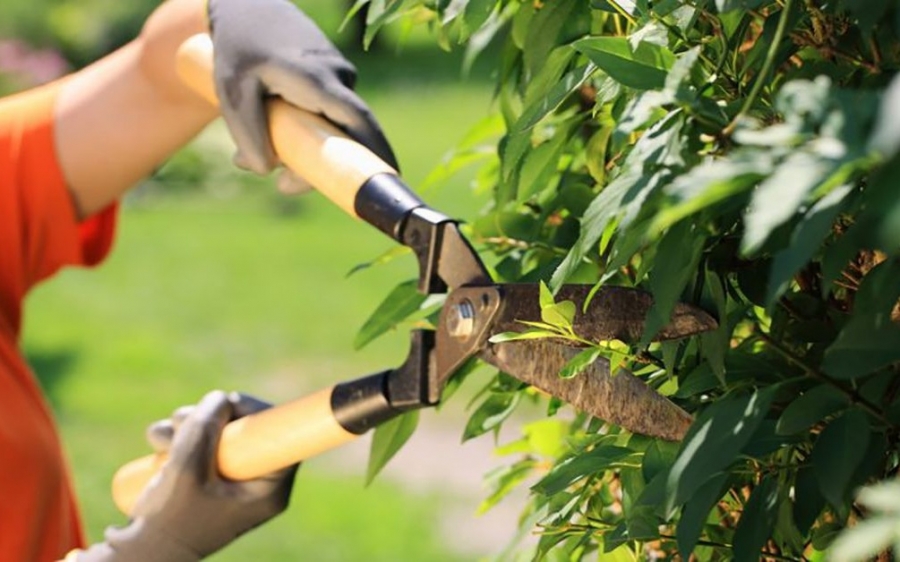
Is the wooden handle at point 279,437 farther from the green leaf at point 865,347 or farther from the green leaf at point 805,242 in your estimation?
the green leaf at point 805,242

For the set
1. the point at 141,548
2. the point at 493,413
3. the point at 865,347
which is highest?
the point at 865,347

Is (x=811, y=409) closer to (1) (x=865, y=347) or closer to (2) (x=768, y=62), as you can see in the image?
(1) (x=865, y=347)

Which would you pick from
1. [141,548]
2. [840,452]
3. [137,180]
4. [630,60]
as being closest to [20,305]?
[137,180]

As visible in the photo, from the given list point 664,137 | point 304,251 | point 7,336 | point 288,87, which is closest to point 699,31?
point 664,137

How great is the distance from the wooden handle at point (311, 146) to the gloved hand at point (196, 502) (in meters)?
0.31

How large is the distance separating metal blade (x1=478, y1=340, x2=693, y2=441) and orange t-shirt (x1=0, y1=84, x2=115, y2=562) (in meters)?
0.80

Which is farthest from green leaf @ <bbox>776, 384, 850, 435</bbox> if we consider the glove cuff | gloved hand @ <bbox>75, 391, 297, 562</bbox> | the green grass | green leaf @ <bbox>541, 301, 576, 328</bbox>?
the green grass

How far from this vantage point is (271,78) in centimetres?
164

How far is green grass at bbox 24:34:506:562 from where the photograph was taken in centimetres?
486

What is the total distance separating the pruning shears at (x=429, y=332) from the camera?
1188 mm

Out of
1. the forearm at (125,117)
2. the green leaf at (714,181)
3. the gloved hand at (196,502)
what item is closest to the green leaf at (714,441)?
the green leaf at (714,181)

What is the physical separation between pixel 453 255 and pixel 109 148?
2.49 feet

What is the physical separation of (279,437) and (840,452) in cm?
76

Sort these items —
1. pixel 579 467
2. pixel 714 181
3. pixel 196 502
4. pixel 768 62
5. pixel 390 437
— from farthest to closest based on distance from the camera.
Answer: pixel 196 502
pixel 390 437
pixel 579 467
pixel 768 62
pixel 714 181
